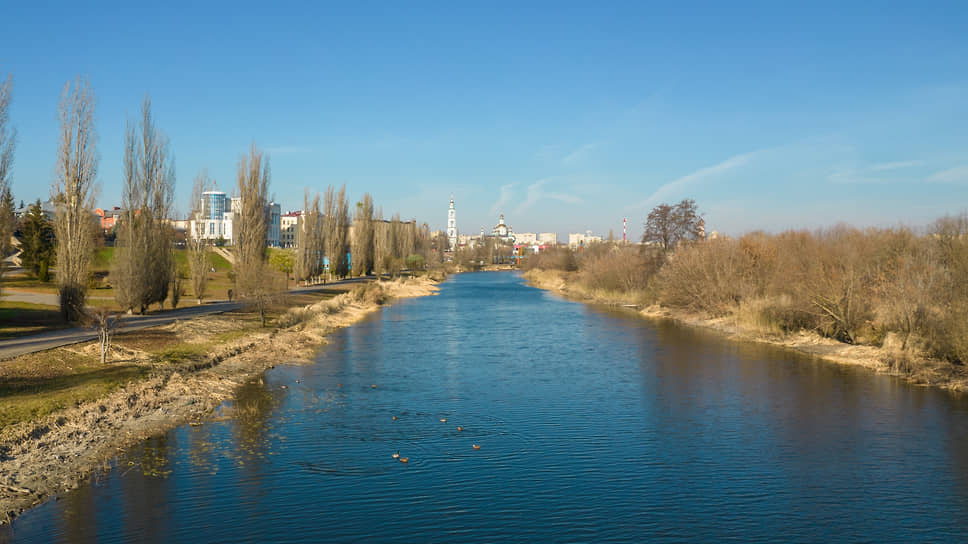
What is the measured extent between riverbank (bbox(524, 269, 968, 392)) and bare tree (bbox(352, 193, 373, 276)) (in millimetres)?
32641

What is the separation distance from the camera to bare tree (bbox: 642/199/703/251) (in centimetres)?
5362

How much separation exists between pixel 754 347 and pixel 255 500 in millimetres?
22320

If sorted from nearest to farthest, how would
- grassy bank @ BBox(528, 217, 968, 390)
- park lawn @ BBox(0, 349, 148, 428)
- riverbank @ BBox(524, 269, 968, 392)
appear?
park lawn @ BBox(0, 349, 148, 428), riverbank @ BBox(524, 269, 968, 392), grassy bank @ BBox(528, 217, 968, 390)

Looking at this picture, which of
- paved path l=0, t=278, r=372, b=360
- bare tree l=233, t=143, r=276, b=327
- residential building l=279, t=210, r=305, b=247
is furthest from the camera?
residential building l=279, t=210, r=305, b=247

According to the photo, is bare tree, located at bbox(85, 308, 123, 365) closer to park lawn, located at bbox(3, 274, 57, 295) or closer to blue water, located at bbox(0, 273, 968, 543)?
blue water, located at bbox(0, 273, 968, 543)

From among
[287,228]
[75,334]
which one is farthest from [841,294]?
[287,228]

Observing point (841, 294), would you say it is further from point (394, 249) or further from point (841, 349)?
point (394, 249)

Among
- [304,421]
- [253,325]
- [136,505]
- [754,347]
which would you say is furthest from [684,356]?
[136,505]

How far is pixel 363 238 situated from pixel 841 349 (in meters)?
52.5

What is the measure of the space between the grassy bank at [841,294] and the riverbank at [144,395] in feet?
62.4

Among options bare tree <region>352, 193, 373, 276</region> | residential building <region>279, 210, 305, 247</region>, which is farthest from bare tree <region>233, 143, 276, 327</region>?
residential building <region>279, 210, 305, 247</region>

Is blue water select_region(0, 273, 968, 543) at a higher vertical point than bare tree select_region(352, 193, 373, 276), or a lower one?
lower

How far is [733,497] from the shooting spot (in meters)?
11.0

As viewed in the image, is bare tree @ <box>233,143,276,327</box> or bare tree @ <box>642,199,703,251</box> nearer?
bare tree @ <box>233,143,276,327</box>
